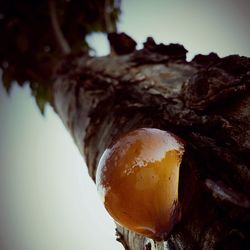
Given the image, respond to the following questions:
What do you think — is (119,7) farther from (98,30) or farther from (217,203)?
(217,203)

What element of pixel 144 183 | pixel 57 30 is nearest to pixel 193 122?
pixel 144 183

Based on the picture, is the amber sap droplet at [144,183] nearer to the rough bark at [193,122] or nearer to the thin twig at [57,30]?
the rough bark at [193,122]

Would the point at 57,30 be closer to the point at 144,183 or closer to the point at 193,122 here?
the point at 193,122

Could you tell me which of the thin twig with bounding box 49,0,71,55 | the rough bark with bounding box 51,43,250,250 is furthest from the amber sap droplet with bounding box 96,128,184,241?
the thin twig with bounding box 49,0,71,55

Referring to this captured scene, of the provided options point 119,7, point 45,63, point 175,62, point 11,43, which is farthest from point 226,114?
point 119,7

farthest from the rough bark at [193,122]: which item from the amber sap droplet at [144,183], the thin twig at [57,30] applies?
the thin twig at [57,30]

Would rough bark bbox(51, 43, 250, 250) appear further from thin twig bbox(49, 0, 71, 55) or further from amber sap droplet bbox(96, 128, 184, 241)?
thin twig bbox(49, 0, 71, 55)
